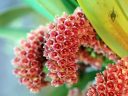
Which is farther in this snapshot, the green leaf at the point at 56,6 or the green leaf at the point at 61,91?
the green leaf at the point at 61,91

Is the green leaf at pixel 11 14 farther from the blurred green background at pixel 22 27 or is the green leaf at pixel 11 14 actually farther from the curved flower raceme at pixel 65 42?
the curved flower raceme at pixel 65 42

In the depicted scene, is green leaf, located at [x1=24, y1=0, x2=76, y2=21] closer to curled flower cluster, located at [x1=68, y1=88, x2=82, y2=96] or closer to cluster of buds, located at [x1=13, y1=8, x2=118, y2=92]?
cluster of buds, located at [x1=13, y1=8, x2=118, y2=92]

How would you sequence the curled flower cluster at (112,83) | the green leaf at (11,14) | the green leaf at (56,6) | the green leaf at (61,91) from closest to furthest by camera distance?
the curled flower cluster at (112,83), the green leaf at (56,6), the green leaf at (61,91), the green leaf at (11,14)

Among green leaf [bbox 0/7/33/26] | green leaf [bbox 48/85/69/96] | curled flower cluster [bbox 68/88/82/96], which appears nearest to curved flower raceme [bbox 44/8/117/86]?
curled flower cluster [bbox 68/88/82/96]

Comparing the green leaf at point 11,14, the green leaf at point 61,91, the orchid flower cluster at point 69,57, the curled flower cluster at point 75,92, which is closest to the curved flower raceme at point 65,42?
the orchid flower cluster at point 69,57

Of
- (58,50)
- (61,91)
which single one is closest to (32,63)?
(58,50)

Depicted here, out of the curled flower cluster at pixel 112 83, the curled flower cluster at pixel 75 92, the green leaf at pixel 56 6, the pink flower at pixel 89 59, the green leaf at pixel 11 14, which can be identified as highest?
the green leaf at pixel 11 14
